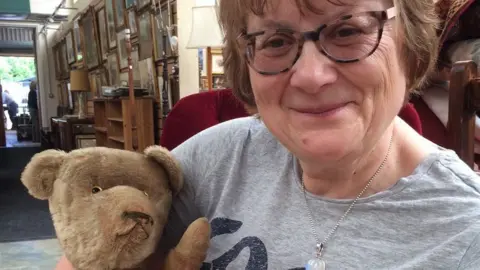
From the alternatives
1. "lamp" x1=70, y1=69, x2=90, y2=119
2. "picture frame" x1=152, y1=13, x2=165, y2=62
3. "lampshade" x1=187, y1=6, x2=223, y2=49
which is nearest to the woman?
"lampshade" x1=187, y1=6, x2=223, y2=49

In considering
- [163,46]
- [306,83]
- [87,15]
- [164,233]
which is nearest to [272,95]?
[306,83]

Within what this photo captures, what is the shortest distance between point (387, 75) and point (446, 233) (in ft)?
0.74

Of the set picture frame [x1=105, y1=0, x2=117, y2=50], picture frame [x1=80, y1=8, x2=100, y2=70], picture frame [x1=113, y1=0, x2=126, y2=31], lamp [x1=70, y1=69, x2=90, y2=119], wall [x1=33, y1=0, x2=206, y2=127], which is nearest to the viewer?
wall [x1=33, y1=0, x2=206, y2=127]

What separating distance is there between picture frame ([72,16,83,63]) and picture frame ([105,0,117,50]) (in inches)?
66.7

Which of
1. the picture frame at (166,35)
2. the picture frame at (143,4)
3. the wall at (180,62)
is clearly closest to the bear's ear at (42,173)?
the wall at (180,62)

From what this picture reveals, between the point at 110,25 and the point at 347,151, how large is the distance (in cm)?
527

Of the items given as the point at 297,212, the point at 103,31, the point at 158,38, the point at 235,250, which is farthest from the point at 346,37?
the point at 103,31

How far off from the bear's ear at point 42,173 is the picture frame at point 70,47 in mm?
7420

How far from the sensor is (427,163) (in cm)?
65

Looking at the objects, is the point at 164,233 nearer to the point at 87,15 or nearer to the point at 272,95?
the point at 272,95

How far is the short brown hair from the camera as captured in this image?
2.01ft

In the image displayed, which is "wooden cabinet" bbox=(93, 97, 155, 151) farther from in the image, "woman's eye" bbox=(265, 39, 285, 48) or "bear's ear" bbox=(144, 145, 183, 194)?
"woman's eye" bbox=(265, 39, 285, 48)

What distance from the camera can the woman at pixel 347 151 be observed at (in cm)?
58

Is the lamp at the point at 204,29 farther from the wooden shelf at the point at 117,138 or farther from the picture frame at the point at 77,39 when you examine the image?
the picture frame at the point at 77,39
